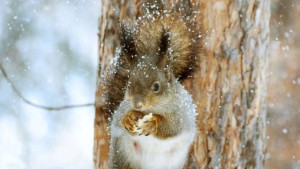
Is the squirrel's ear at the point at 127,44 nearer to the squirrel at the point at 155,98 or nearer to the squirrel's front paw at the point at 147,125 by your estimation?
the squirrel at the point at 155,98

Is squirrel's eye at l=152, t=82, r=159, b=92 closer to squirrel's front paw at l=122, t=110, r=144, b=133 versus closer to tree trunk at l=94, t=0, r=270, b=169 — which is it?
squirrel's front paw at l=122, t=110, r=144, b=133

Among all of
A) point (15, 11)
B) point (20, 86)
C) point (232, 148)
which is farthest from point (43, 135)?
point (232, 148)

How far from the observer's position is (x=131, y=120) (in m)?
1.73

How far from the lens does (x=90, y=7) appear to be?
5121mm

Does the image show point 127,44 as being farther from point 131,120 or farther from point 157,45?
point 131,120

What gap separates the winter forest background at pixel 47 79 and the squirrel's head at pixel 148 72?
312cm

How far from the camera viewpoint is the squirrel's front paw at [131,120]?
5.66ft

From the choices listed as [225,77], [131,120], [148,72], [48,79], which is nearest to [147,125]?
[131,120]

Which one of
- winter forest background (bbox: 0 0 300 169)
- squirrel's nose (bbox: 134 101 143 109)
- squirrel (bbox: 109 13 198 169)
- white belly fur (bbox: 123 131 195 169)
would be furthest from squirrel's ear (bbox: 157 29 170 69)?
winter forest background (bbox: 0 0 300 169)

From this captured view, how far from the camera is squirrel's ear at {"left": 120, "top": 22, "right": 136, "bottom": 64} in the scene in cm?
171

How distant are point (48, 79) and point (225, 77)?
3442 mm

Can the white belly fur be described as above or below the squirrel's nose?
below

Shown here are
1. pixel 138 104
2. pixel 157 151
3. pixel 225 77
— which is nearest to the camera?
Answer: pixel 138 104

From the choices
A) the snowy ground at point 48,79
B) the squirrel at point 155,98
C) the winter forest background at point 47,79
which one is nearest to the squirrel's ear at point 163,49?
the squirrel at point 155,98
